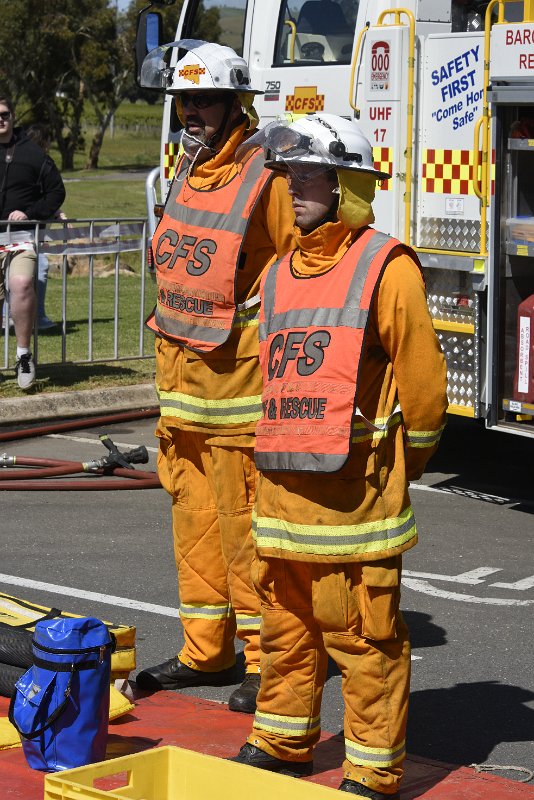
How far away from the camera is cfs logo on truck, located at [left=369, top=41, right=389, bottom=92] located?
822 cm

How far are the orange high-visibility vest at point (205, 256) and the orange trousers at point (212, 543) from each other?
1.25 feet

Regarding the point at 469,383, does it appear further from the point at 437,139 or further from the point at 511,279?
the point at 437,139

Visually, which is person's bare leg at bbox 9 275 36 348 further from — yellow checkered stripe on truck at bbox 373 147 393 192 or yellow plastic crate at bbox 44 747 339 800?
yellow plastic crate at bbox 44 747 339 800

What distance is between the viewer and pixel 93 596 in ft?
20.8

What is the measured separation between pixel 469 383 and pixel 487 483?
0.94m

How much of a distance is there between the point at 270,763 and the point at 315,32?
606 cm

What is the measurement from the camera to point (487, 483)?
8.80m

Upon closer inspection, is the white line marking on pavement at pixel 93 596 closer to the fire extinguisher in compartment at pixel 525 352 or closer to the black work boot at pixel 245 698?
the black work boot at pixel 245 698

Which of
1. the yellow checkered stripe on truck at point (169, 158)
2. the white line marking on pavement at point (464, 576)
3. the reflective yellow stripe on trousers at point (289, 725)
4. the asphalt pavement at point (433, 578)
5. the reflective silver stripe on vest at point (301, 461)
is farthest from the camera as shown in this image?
the yellow checkered stripe on truck at point (169, 158)

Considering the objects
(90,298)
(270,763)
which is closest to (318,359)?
(270,763)

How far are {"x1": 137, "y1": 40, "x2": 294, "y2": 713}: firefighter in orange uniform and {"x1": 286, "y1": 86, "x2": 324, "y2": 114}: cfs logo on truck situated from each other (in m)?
3.90

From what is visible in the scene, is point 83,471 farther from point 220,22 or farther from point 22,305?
point 220,22

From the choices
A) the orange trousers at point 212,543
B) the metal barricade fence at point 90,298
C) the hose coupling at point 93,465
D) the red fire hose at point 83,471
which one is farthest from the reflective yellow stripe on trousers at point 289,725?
the metal barricade fence at point 90,298

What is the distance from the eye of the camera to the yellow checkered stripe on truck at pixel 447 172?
7.98m
